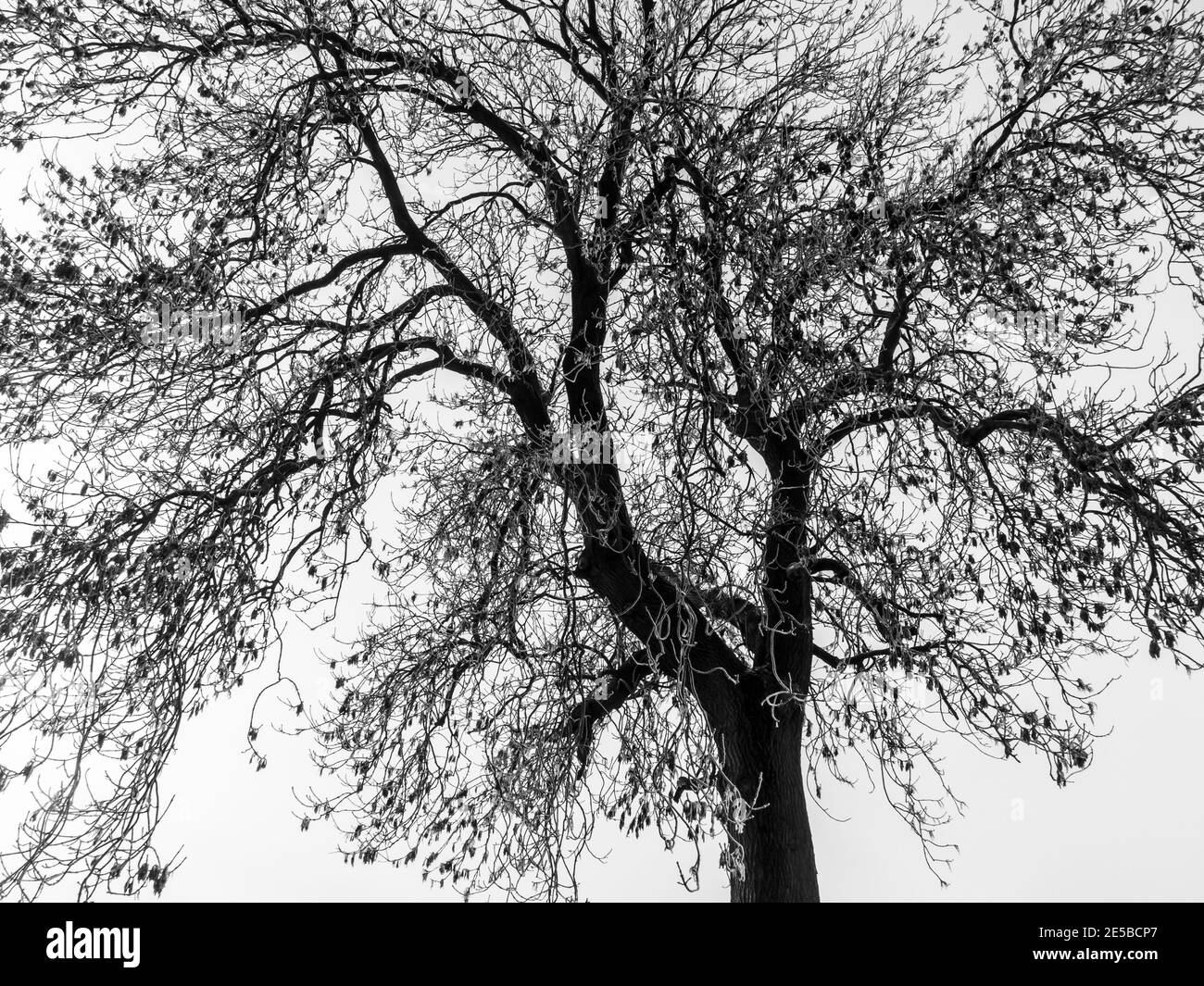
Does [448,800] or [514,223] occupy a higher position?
[514,223]

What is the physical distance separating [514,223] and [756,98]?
5.36 feet

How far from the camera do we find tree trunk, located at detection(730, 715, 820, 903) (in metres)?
5.79

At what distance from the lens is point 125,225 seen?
5.35 metres

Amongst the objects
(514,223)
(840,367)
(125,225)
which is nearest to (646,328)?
(840,367)

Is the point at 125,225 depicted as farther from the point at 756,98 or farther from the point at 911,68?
the point at 911,68

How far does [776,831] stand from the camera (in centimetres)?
589

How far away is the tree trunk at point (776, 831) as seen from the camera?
579 cm

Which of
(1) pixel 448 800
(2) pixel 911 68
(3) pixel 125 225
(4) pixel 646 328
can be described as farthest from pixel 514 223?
(1) pixel 448 800

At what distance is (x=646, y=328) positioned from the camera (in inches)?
209

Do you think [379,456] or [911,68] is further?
[911,68]
